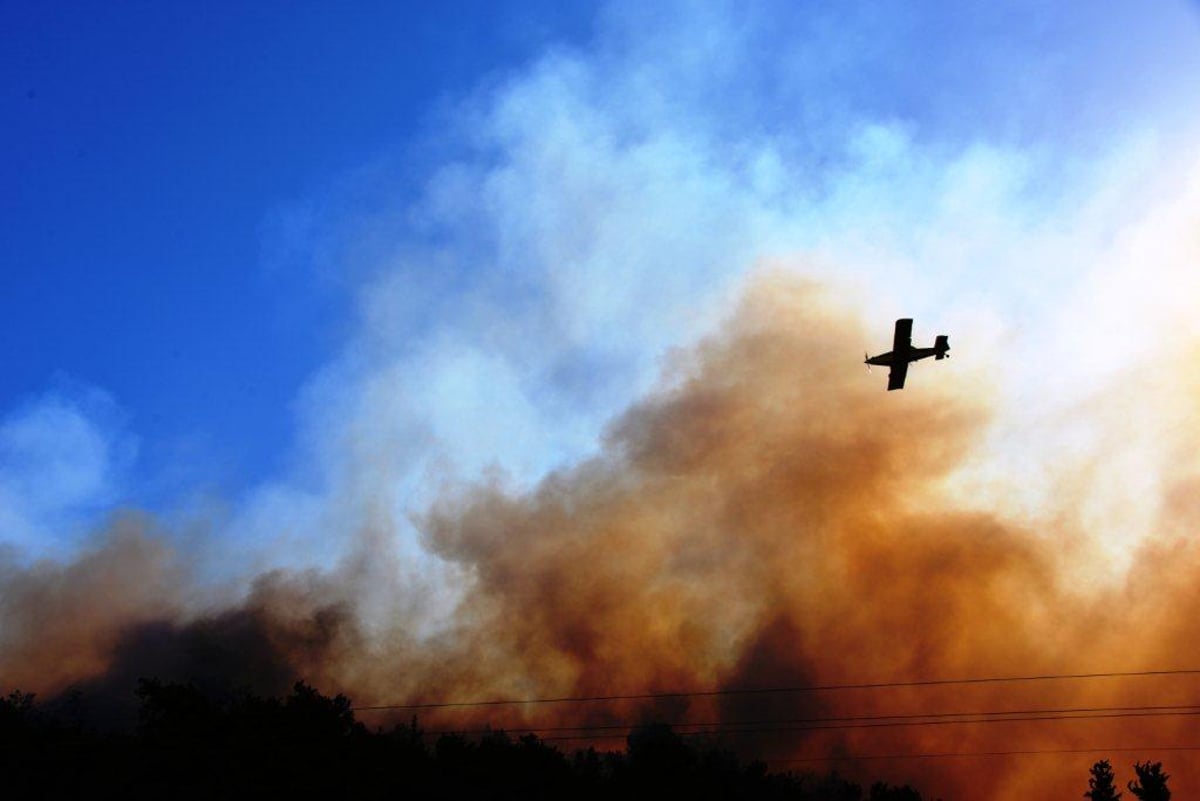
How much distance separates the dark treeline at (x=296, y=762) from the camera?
216ft

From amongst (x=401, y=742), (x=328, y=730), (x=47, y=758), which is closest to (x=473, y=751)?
(x=401, y=742)

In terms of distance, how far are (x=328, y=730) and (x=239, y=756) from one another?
9131 millimetres

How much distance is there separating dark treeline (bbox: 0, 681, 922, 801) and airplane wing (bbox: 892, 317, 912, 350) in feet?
168

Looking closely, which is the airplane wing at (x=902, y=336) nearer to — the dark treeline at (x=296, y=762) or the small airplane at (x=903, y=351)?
the small airplane at (x=903, y=351)

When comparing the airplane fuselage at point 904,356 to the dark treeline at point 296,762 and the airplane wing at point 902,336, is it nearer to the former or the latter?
the airplane wing at point 902,336

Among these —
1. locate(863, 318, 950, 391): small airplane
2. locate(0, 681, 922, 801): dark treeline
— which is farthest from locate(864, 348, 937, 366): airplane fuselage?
locate(0, 681, 922, 801): dark treeline

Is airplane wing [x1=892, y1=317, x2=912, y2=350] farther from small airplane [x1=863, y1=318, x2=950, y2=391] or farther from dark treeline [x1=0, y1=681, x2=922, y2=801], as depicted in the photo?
dark treeline [x1=0, y1=681, x2=922, y2=801]

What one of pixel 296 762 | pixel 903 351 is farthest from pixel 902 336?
pixel 296 762

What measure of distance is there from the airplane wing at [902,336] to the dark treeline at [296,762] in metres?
51.3

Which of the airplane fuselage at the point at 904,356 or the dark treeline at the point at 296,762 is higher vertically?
the airplane fuselage at the point at 904,356

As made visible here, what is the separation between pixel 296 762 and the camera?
71000mm

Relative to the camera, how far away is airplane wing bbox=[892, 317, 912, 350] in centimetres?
5631

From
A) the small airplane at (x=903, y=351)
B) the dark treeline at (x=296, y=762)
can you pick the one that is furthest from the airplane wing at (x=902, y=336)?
the dark treeline at (x=296, y=762)

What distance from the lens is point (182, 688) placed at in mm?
78188
